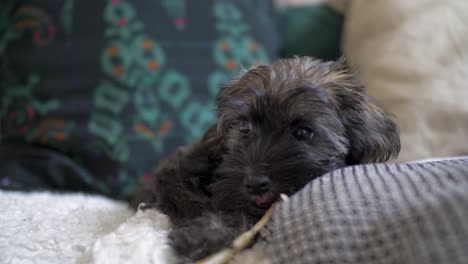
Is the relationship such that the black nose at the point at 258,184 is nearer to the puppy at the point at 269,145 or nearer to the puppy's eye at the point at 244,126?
the puppy at the point at 269,145

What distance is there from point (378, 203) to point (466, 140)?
43.0 inches

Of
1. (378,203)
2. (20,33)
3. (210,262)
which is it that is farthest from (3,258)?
(20,33)

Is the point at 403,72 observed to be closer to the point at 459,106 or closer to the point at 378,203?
the point at 459,106

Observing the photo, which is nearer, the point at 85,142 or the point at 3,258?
the point at 3,258

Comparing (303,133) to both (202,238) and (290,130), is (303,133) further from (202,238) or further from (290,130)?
(202,238)

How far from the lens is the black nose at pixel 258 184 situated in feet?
4.22

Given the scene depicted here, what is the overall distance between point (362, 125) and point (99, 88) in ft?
4.08

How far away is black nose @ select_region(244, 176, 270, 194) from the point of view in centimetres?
129

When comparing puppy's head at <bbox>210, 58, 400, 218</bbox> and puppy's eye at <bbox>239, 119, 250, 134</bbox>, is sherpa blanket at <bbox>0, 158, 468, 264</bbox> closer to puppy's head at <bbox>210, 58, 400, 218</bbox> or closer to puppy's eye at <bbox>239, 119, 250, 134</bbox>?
puppy's head at <bbox>210, 58, 400, 218</bbox>

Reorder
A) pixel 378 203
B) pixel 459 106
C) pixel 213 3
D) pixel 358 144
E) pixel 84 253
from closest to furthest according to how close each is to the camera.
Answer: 1. pixel 378 203
2. pixel 84 253
3. pixel 358 144
4. pixel 459 106
5. pixel 213 3

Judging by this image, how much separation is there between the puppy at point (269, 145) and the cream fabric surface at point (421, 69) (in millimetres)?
507

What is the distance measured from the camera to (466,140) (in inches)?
76.9

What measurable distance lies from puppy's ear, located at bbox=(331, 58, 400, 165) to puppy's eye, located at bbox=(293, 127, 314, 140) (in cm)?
13

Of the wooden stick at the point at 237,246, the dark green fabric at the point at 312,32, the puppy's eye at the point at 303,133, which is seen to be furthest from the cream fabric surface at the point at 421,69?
the wooden stick at the point at 237,246
